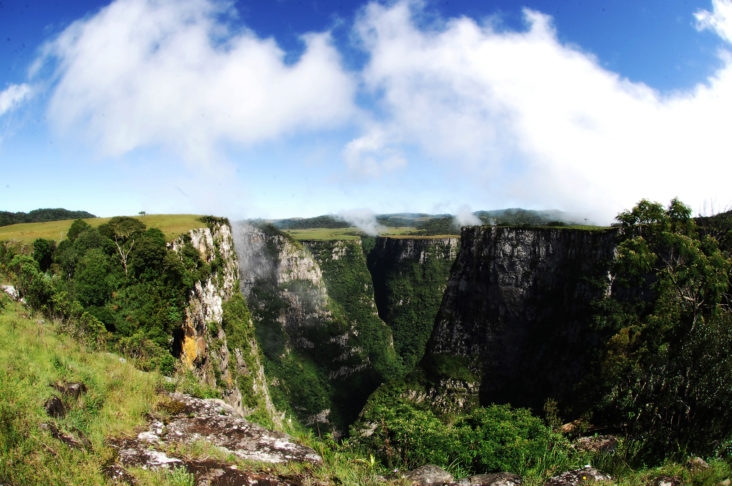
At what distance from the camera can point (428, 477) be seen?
7.00 meters

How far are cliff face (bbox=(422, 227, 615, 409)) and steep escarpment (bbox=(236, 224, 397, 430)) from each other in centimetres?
3373

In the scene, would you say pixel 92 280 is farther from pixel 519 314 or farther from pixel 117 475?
pixel 519 314

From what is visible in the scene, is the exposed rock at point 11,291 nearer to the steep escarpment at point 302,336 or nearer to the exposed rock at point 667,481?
the exposed rock at point 667,481

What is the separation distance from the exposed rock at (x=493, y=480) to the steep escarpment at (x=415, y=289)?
13595 cm

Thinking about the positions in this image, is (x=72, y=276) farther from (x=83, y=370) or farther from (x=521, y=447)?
(x=521, y=447)

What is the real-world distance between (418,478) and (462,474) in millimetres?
2000

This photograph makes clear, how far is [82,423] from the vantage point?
7082 mm

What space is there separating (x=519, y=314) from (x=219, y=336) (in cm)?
5293

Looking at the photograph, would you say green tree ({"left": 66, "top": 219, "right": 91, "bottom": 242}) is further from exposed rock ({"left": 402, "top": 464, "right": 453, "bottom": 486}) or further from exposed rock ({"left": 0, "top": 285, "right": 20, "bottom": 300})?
exposed rock ({"left": 402, "top": 464, "right": 453, "bottom": 486})

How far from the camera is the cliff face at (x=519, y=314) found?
199ft

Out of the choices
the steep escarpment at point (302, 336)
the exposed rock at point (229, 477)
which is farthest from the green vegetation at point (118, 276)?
the steep escarpment at point (302, 336)

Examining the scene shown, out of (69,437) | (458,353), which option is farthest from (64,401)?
(458,353)

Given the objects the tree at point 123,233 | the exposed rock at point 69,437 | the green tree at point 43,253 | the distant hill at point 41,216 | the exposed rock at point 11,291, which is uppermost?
the distant hill at point 41,216

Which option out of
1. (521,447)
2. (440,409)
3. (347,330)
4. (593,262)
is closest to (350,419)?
(347,330)
